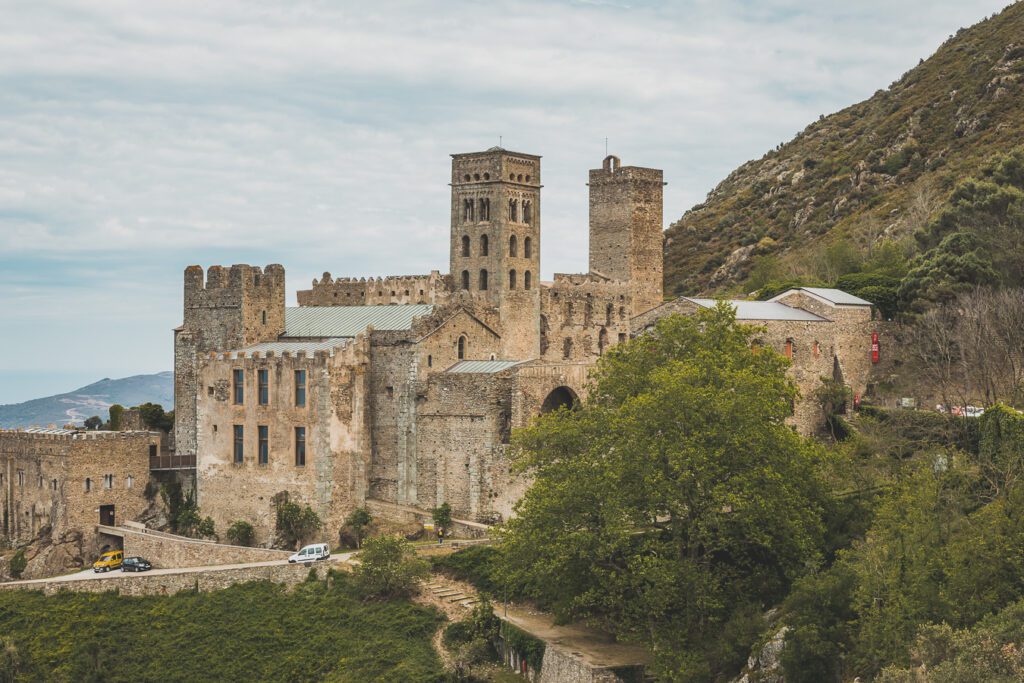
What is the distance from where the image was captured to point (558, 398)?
173 feet

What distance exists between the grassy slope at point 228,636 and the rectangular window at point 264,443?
24.0 ft

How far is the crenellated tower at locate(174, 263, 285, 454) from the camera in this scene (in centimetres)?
5881

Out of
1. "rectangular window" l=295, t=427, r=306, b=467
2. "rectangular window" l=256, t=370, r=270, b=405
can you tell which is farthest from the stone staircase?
"rectangular window" l=256, t=370, r=270, b=405

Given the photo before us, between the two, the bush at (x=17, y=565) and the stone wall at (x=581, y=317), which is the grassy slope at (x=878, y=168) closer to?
the stone wall at (x=581, y=317)

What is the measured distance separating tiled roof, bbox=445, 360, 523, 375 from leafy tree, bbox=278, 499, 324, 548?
26.6 feet

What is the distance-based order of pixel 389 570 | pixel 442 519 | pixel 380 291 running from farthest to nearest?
pixel 380 291 < pixel 442 519 < pixel 389 570

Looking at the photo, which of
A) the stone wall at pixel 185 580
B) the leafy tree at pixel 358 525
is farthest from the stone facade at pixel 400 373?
the stone wall at pixel 185 580

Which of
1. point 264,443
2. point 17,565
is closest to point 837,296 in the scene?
point 264,443

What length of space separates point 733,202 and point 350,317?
222 ft

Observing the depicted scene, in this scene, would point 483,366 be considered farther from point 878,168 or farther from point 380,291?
point 878,168

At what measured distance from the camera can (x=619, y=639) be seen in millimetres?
38438

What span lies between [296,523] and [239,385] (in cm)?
667

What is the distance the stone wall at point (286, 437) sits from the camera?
2072 inches

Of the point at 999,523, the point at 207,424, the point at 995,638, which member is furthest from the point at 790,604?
the point at 207,424
